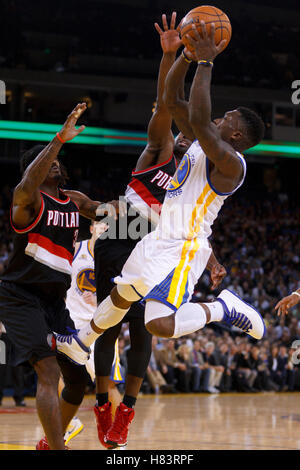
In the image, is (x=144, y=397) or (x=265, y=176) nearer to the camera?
(x=144, y=397)

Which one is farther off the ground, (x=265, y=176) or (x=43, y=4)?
(x=43, y=4)

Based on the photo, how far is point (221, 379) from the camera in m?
17.7

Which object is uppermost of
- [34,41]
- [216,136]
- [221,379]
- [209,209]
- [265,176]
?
[34,41]

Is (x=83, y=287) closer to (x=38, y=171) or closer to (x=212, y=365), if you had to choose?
(x=38, y=171)

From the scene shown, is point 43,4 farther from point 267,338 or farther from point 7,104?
point 267,338

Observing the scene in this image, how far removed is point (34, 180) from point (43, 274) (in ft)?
2.47

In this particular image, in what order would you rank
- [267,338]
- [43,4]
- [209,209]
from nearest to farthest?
[209,209] < [267,338] < [43,4]

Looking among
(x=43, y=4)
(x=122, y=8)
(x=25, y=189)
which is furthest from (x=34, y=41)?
(x=25, y=189)

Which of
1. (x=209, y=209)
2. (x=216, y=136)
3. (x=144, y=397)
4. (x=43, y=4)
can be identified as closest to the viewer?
(x=216, y=136)

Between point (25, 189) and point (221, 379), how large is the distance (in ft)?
44.9

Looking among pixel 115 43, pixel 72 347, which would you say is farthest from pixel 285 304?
pixel 115 43

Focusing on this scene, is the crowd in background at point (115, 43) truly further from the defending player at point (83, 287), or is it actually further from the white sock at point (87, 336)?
the white sock at point (87, 336)

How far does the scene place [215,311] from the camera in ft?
16.1

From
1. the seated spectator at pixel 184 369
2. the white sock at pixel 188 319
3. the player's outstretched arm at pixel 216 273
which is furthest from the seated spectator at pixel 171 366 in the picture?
the white sock at pixel 188 319
